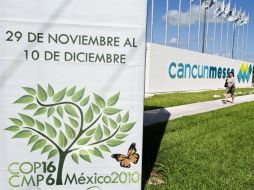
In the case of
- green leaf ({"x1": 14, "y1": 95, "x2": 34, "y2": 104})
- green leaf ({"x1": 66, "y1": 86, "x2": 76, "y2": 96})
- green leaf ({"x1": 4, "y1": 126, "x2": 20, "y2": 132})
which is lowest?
green leaf ({"x1": 4, "y1": 126, "x2": 20, "y2": 132})

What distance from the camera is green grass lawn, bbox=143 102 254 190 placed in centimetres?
572

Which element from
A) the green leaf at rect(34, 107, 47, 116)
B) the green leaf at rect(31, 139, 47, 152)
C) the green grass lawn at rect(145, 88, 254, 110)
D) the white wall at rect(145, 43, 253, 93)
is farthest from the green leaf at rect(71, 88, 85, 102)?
the white wall at rect(145, 43, 253, 93)

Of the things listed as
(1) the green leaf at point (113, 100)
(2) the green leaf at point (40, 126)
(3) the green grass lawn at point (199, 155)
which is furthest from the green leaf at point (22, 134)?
(3) the green grass lawn at point (199, 155)

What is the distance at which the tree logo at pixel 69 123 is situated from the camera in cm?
409

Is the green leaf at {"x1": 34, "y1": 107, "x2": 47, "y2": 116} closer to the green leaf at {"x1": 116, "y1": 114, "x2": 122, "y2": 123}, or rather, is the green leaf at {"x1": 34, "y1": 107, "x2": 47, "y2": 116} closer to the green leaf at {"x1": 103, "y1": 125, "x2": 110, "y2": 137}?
the green leaf at {"x1": 103, "y1": 125, "x2": 110, "y2": 137}

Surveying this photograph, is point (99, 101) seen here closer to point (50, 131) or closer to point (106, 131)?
point (106, 131)

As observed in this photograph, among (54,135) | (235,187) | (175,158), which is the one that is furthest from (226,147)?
(54,135)

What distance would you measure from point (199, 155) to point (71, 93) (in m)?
3.91

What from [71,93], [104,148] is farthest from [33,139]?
[104,148]

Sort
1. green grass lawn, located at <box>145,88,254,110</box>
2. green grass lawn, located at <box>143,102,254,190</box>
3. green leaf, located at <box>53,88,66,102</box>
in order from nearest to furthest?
green leaf, located at <box>53,88,66,102</box>
green grass lawn, located at <box>143,102,254,190</box>
green grass lawn, located at <box>145,88,254,110</box>

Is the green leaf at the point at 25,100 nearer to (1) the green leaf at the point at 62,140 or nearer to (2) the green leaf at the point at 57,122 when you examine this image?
(2) the green leaf at the point at 57,122

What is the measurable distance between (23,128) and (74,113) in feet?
1.94

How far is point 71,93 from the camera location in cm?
415

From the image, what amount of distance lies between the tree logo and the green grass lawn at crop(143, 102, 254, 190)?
1514mm
